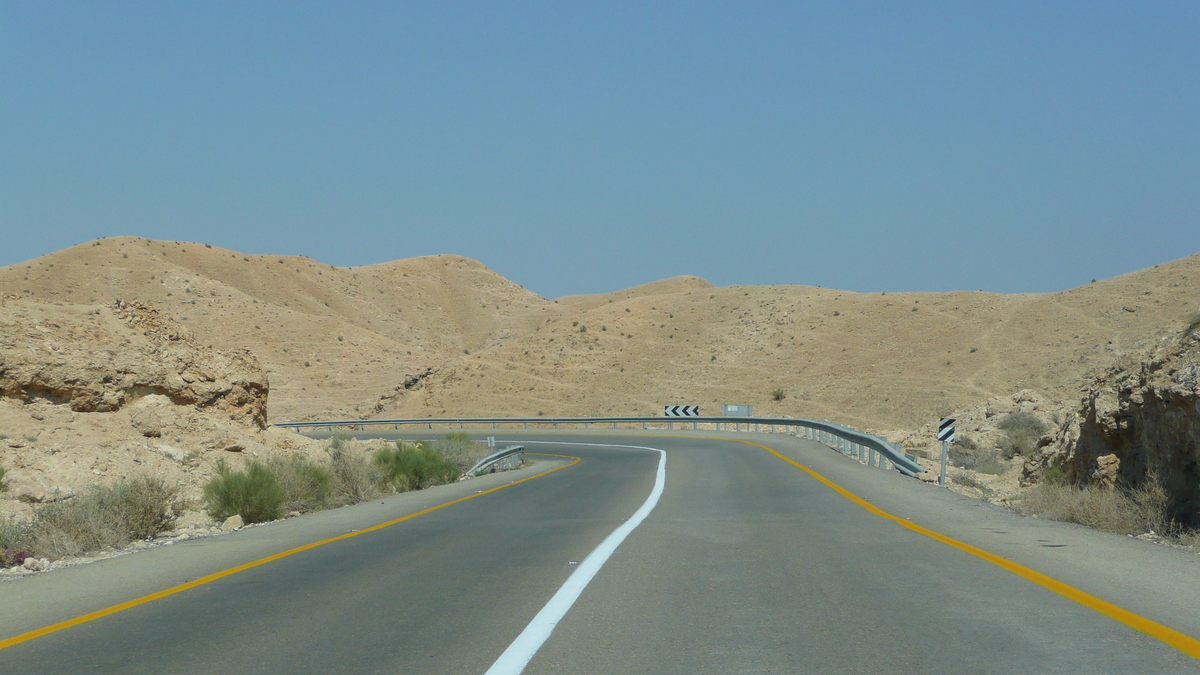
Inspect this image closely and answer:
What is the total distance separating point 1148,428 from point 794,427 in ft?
115

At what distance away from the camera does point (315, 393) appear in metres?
88.8

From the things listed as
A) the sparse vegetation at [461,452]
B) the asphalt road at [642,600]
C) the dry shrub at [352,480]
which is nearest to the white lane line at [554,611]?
the asphalt road at [642,600]

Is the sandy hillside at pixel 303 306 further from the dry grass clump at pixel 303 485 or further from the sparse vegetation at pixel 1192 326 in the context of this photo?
the sparse vegetation at pixel 1192 326

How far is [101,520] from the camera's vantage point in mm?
12789

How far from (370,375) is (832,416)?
46.1m

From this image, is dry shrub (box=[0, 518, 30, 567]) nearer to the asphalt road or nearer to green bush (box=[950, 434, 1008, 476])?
the asphalt road

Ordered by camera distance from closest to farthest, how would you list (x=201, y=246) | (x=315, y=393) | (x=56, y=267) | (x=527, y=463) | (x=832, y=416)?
(x=527, y=463) → (x=832, y=416) → (x=315, y=393) → (x=56, y=267) → (x=201, y=246)

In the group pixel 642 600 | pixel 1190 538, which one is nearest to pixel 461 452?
pixel 1190 538

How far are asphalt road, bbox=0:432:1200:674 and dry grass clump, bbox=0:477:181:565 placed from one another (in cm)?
122

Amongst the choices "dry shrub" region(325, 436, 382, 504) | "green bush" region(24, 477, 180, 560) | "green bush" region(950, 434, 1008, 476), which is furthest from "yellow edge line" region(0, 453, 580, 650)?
"green bush" region(950, 434, 1008, 476)

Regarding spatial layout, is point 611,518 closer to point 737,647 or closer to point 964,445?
point 737,647

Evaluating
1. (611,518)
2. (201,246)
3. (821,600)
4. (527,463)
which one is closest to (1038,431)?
(527,463)

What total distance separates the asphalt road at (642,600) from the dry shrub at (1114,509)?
0.86 metres

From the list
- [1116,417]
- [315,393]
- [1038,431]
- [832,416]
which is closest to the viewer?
[1116,417]
